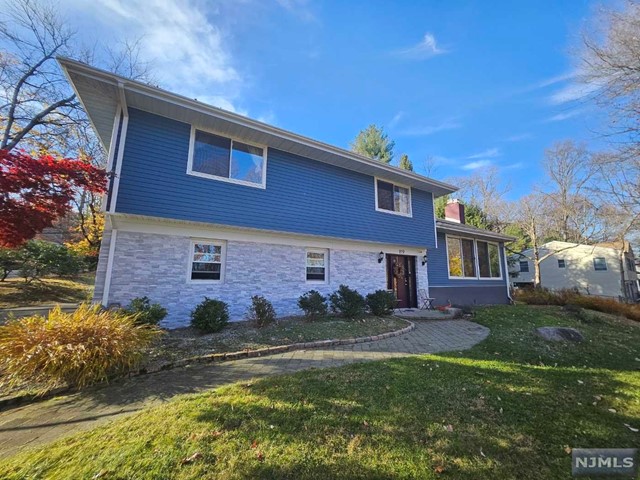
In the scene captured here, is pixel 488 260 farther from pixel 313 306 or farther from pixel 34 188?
pixel 34 188

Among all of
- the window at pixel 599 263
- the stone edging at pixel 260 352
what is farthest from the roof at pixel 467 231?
the window at pixel 599 263

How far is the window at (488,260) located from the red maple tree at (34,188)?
16.9 m

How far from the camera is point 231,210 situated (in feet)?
26.3

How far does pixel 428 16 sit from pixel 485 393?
1134 centimetres

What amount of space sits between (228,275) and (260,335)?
2.40 m

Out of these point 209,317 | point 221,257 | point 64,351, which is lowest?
point 64,351

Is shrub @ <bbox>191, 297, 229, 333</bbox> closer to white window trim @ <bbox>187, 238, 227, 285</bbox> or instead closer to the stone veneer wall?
the stone veneer wall

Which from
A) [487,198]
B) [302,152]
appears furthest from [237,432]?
[487,198]

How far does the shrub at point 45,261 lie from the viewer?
12.8 m

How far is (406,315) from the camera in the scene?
1016 centimetres

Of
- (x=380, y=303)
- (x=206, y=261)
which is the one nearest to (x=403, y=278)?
(x=380, y=303)

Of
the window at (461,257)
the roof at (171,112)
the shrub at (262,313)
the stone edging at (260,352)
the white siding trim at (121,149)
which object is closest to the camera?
the stone edging at (260,352)

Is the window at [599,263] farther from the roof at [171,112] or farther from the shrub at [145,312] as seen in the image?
the shrub at [145,312]

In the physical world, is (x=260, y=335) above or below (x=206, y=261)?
below
